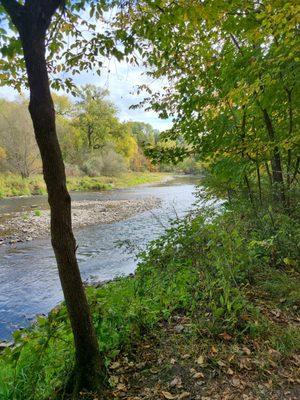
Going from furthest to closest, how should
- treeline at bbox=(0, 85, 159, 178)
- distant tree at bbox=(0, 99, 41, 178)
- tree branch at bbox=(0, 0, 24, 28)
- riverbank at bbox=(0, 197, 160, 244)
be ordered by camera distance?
treeline at bbox=(0, 85, 159, 178) < distant tree at bbox=(0, 99, 41, 178) < riverbank at bbox=(0, 197, 160, 244) < tree branch at bbox=(0, 0, 24, 28)

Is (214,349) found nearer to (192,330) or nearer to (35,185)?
(192,330)

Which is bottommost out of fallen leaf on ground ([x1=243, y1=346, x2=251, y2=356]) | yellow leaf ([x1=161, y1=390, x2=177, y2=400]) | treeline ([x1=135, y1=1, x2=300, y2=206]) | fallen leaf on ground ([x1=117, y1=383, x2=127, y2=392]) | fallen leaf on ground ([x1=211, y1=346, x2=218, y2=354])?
yellow leaf ([x1=161, y1=390, x2=177, y2=400])

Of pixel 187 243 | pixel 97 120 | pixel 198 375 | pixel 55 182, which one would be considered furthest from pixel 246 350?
pixel 97 120

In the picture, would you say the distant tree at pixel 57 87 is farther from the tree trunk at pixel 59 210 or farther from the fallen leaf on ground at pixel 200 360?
the fallen leaf on ground at pixel 200 360

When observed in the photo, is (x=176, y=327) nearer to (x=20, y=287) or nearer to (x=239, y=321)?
(x=239, y=321)

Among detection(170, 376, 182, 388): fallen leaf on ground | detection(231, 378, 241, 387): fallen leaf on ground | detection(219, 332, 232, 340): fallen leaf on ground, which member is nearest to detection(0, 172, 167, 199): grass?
detection(219, 332, 232, 340): fallen leaf on ground

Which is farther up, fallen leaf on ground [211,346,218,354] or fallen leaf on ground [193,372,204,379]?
fallen leaf on ground [211,346,218,354]

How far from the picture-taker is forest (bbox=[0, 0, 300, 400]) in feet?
7.58

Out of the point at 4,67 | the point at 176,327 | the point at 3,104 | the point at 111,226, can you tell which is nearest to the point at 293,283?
the point at 176,327

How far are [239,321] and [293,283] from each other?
997 mm

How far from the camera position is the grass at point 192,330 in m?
2.54

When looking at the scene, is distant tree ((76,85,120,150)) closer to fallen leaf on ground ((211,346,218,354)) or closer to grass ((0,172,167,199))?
grass ((0,172,167,199))

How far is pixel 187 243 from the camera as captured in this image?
4.12 metres

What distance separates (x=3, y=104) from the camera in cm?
3547
